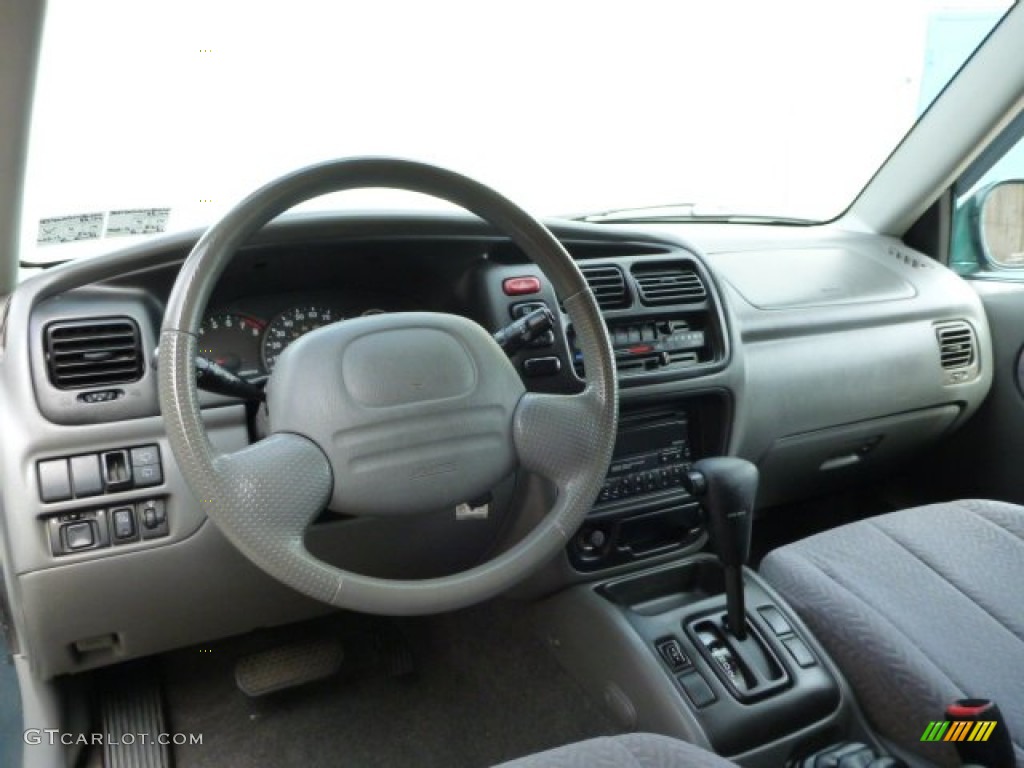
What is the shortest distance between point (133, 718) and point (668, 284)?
60.4 inches

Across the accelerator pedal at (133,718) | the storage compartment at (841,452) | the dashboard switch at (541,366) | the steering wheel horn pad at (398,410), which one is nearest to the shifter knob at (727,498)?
the dashboard switch at (541,366)

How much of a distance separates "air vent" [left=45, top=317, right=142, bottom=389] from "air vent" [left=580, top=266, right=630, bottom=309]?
0.86 meters

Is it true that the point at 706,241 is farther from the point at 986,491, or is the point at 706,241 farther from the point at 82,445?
the point at 82,445

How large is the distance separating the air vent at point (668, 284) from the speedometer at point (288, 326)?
25.9 inches

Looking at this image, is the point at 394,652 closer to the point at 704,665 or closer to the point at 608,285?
the point at 704,665

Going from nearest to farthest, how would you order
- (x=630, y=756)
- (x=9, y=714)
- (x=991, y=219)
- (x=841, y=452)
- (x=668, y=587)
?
(x=630, y=756) < (x=9, y=714) < (x=668, y=587) < (x=841, y=452) < (x=991, y=219)

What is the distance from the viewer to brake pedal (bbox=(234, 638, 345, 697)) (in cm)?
202

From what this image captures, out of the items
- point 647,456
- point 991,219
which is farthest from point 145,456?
point 991,219

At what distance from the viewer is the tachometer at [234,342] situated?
4.96 ft

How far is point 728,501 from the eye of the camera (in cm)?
151

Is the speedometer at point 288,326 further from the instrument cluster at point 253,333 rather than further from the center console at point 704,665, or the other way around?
the center console at point 704,665

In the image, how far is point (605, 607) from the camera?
1681 mm

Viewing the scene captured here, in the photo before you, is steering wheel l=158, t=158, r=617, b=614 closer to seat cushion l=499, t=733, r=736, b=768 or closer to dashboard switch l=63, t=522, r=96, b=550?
seat cushion l=499, t=733, r=736, b=768

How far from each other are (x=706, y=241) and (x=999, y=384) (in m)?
0.95
